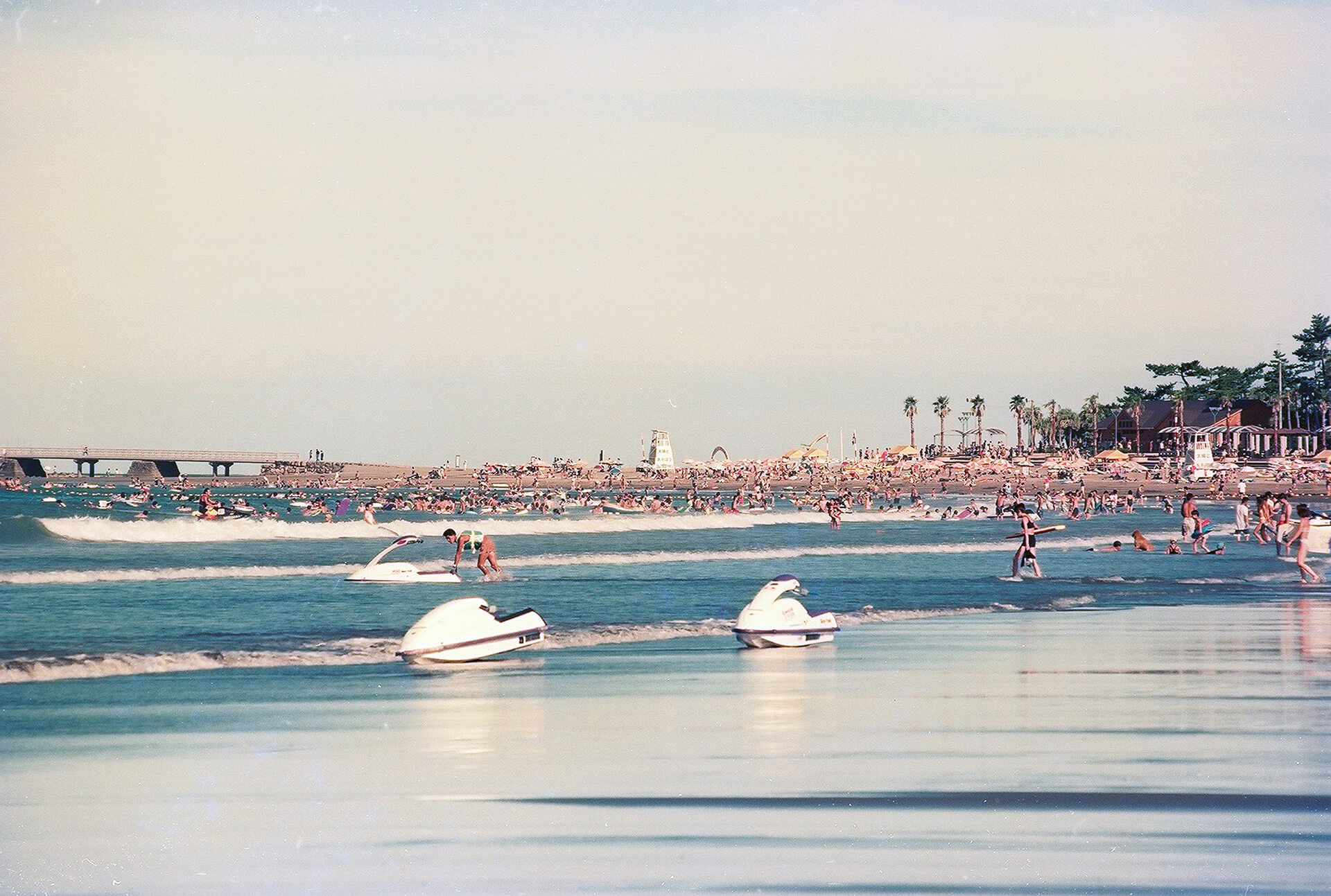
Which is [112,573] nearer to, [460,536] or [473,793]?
[460,536]

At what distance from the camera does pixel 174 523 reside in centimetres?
7144

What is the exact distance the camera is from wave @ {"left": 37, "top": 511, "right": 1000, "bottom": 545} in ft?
220

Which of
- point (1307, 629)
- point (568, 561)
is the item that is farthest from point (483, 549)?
point (1307, 629)

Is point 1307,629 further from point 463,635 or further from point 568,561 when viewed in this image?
point 568,561

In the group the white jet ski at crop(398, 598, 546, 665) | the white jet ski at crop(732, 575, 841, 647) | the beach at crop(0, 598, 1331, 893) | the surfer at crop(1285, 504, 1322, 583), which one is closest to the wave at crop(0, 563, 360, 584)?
the white jet ski at crop(398, 598, 546, 665)

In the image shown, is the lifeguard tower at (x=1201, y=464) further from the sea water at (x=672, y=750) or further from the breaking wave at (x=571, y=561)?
the sea water at (x=672, y=750)

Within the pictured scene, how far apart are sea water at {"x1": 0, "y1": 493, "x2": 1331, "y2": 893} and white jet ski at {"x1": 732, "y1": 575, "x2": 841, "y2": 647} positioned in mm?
338

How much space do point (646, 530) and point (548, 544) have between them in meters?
18.9

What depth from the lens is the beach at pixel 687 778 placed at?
372 inches

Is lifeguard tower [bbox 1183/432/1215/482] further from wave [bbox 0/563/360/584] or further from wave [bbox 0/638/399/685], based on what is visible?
wave [bbox 0/638/399/685]

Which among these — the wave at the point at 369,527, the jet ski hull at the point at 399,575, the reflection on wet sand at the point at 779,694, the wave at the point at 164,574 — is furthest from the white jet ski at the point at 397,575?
the wave at the point at 369,527

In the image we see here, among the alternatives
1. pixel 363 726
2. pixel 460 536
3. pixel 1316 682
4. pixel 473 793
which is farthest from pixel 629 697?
pixel 460 536

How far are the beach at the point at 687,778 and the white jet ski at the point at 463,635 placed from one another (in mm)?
492

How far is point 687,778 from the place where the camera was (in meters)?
12.4
